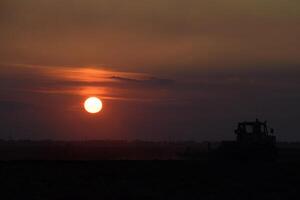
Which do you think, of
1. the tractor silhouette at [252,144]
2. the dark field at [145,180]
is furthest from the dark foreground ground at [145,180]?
the tractor silhouette at [252,144]

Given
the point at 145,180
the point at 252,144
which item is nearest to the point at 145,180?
the point at 145,180

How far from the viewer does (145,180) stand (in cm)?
3206

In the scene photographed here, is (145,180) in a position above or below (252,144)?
below

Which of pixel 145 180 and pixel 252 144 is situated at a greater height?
pixel 252 144

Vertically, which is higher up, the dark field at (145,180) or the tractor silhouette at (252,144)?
the tractor silhouette at (252,144)

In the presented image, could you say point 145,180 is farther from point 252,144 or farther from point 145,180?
point 252,144

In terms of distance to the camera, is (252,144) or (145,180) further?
(252,144)

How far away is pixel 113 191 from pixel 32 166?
6620 millimetres

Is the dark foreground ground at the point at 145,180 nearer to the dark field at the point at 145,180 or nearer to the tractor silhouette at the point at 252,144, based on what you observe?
the dark field at the point at 145,180

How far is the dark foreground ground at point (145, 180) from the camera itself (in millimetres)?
28812

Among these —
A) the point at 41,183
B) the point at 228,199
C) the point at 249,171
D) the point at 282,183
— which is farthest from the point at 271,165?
the point at 41,183

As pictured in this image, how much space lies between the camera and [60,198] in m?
27.7

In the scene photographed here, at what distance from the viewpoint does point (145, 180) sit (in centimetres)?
3206

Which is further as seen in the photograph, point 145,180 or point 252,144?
point 252,144
